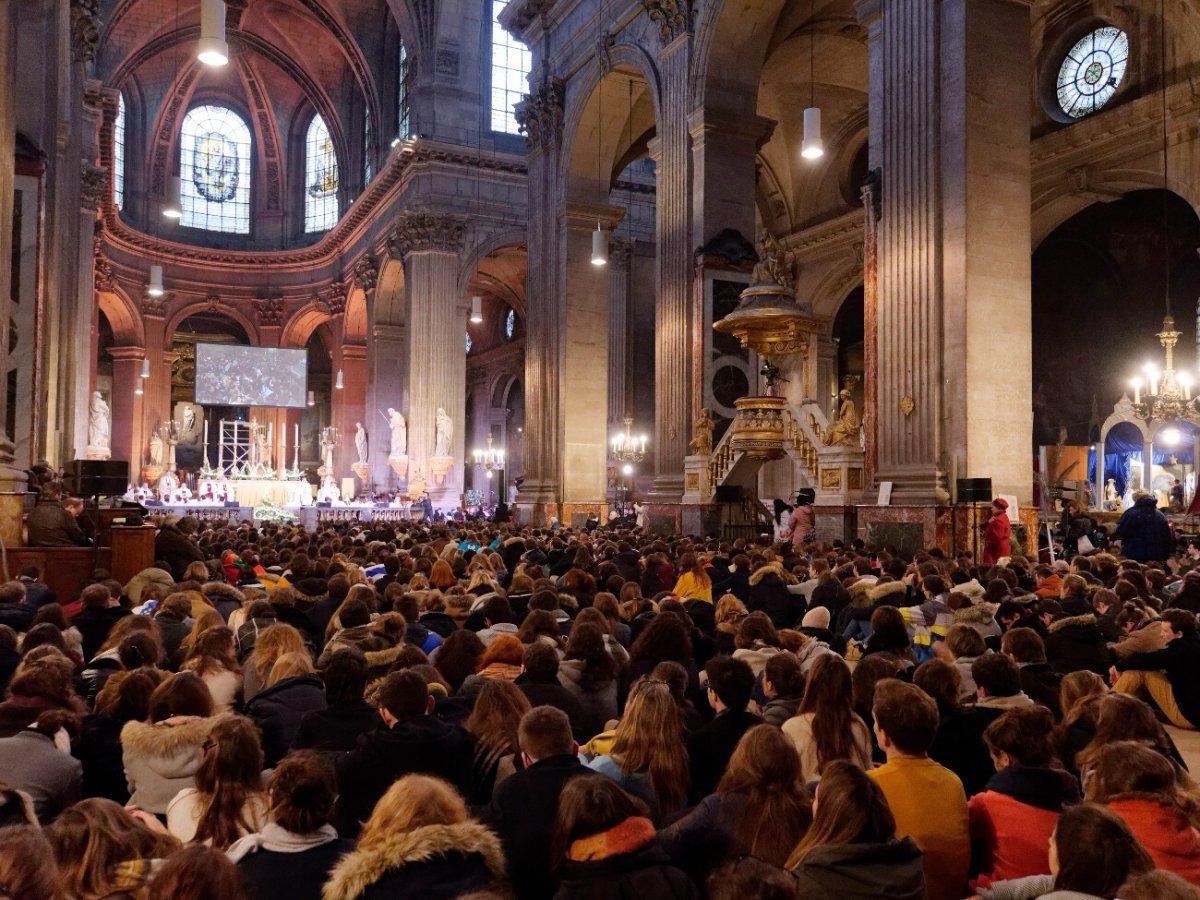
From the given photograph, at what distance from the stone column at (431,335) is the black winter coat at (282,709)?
94.5 feet

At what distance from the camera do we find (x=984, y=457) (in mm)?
13500

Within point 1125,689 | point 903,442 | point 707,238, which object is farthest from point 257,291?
point 1125,689

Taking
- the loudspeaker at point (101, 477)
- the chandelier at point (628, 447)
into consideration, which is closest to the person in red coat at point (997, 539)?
the loudspeaker at point (101, 477)

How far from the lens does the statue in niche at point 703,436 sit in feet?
62.6

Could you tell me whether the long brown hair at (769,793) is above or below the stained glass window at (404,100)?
below

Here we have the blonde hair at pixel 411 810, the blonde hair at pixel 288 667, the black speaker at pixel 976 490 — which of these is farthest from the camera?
the black speaker at pixel 976 490

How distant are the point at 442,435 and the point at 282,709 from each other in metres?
28.9

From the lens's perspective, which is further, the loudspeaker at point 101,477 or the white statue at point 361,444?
the white statue at point 361,444

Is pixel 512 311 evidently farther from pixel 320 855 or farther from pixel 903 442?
pixel 320 855

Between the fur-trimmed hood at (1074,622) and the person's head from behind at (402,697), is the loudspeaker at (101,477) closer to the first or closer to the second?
the person's head from behind at (402,697)

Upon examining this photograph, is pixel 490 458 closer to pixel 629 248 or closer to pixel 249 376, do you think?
pixel 249 376

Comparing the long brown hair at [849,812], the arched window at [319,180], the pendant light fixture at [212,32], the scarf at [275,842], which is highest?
the arched window at [319,180]

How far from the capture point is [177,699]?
170 inches

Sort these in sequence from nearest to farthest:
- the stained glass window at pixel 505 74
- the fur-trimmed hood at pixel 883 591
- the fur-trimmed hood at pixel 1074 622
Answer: the fur-trimmed hood at pixel 1074 622, the fur-trimmed hood at pixel 883 591, the stained glass window at pixel 505 74
